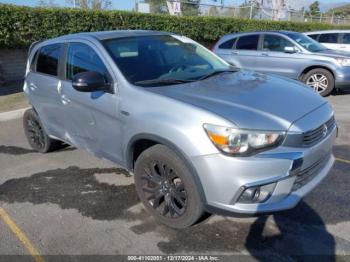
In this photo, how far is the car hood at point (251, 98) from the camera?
9.81 ft

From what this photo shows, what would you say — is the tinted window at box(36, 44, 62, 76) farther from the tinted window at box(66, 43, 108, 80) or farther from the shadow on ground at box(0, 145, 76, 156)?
the shadow on ground at box(0, 145, 76, 156)

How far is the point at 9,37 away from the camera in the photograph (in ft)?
36.9

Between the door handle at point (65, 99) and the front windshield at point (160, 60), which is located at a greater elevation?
the front windshield at point (160, 60)

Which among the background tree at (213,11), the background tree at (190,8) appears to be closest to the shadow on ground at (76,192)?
the background tree at (190,8)

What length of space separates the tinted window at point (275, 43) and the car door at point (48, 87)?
647cm

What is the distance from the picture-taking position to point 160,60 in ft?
13.4

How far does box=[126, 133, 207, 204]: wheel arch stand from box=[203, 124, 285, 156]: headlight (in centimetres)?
30

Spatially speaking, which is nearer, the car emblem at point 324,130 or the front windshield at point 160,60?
the car emblem at point 324,130

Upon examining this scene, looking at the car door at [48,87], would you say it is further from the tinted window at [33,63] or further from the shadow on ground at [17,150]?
the shadow on ground at [17,150]

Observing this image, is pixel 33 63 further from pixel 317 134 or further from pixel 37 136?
pixel 317 134

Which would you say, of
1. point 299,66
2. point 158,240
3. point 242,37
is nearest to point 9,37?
point 242,37

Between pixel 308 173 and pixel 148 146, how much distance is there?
1.45 metres

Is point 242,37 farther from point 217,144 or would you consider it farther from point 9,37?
point 217,144

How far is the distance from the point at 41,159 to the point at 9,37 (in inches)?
284
